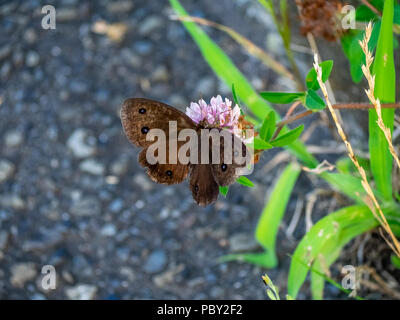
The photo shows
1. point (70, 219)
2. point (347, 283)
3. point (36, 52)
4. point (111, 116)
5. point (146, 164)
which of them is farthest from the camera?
point (36, 52)

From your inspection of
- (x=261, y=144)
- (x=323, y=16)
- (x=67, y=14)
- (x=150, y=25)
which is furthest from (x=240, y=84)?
(x=67, y=14)

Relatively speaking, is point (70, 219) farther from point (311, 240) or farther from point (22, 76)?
point (311, 240)

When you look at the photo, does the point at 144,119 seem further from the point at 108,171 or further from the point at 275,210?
the point at 108,171

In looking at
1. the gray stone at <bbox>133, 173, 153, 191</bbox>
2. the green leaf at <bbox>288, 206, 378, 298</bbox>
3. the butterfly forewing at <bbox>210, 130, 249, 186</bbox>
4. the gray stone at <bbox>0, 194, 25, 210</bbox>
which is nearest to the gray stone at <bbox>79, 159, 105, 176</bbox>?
the gray stone at <bbox>133, 173, 153, 191</bbox>

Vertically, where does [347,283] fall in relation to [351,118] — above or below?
below

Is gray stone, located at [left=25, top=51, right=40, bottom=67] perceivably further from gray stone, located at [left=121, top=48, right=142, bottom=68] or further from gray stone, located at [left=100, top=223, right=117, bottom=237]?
gray stone, located at [left=100, top=223, right=117, bottom=237]

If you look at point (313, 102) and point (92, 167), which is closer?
point (313, 102)

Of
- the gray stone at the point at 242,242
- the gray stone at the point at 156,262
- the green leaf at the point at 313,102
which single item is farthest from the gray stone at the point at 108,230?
the green leaf at the point at 313,102
